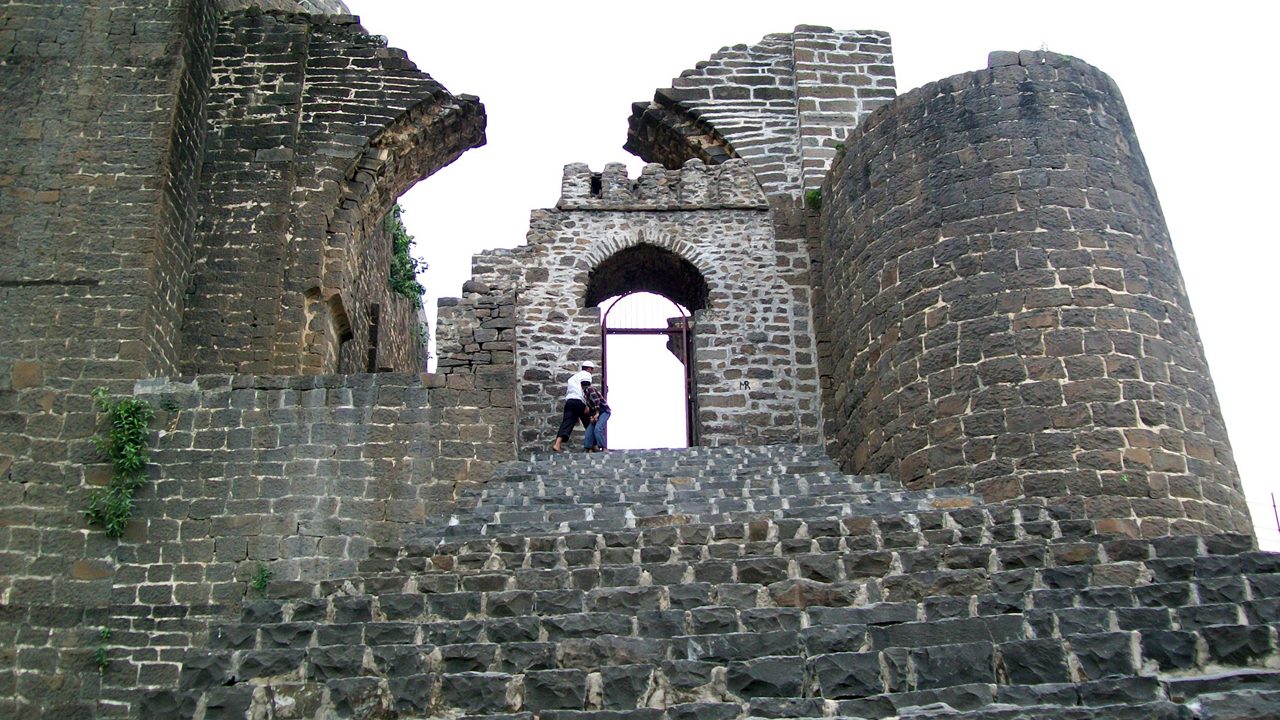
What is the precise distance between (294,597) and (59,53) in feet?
25.1

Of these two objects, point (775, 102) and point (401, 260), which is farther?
point (401, 260)

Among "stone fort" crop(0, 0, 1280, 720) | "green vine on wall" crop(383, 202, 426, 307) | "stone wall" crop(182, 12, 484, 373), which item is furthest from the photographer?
"green vine on wall" crop(383, 202, 426, 307)

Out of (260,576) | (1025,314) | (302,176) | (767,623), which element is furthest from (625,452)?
(302,176)

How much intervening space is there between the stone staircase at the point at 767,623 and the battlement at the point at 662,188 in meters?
6.40

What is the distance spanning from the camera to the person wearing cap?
598 inches

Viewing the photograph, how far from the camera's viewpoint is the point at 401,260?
68.5ft

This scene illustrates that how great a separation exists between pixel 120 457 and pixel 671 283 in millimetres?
7390

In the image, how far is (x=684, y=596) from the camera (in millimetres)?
10125

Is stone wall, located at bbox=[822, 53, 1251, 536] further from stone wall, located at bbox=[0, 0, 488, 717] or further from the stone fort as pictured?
stone wall, located at bbox=[0, 0, 488, 717]

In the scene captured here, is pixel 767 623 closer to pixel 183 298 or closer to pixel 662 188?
pixel 183 298

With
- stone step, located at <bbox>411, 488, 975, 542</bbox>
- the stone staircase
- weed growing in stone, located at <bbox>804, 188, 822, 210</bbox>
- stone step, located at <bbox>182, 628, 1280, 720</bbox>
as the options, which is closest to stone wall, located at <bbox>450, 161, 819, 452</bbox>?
weed growing in stone, located at <bbox>804, 188, 822, 210</bbox>

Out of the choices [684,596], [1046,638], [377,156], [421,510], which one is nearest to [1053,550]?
[1046,638]

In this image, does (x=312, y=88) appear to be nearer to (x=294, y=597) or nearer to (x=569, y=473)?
(x=569, y=473)

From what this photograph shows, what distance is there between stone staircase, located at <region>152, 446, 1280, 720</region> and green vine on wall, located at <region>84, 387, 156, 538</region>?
289 centimetres
